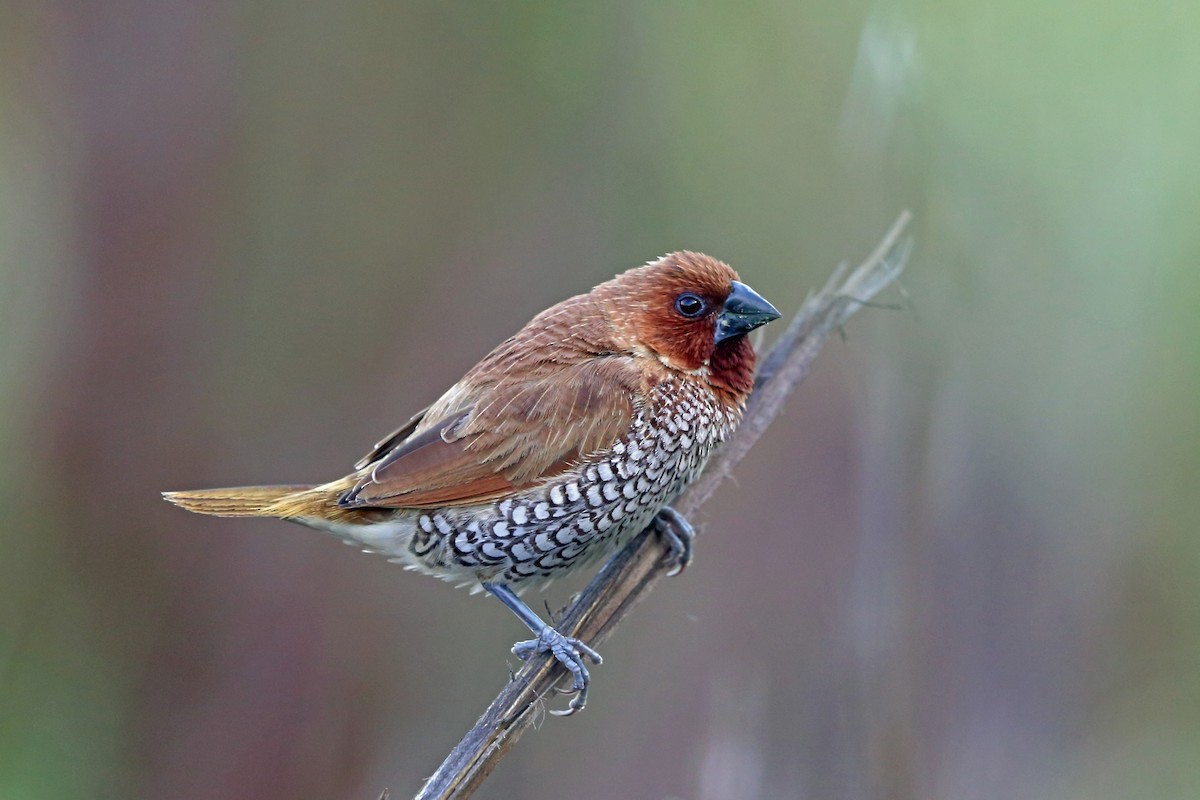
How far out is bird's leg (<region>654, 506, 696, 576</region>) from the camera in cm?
342

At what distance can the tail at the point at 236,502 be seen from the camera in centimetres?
321

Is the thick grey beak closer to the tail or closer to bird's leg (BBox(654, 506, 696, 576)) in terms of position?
bird's leg (BBox(654, 506, 696, 576))

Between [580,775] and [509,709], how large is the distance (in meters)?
2.11

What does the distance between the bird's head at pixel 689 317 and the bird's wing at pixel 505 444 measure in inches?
7.2

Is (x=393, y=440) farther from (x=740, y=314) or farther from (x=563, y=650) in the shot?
(x=740, y=314)

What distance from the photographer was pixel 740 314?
131 inches

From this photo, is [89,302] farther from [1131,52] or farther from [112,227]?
[1131,52]

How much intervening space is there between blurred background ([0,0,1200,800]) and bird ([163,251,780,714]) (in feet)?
1.83

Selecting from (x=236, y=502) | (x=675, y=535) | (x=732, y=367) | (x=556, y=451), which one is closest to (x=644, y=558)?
(x=675, y=535)

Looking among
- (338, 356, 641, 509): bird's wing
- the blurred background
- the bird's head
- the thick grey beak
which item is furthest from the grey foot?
the thick grey beak

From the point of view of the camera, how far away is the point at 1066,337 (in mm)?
4422

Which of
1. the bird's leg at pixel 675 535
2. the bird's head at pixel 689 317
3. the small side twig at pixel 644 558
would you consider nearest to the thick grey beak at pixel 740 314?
the bird's head at pixel 689 317

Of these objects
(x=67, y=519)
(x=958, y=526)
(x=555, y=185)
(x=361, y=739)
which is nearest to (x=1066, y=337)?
(x=958, y=526)

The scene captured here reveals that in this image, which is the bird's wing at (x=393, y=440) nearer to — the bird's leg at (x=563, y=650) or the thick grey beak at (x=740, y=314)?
the bird's leg at (x=563, y=650)
